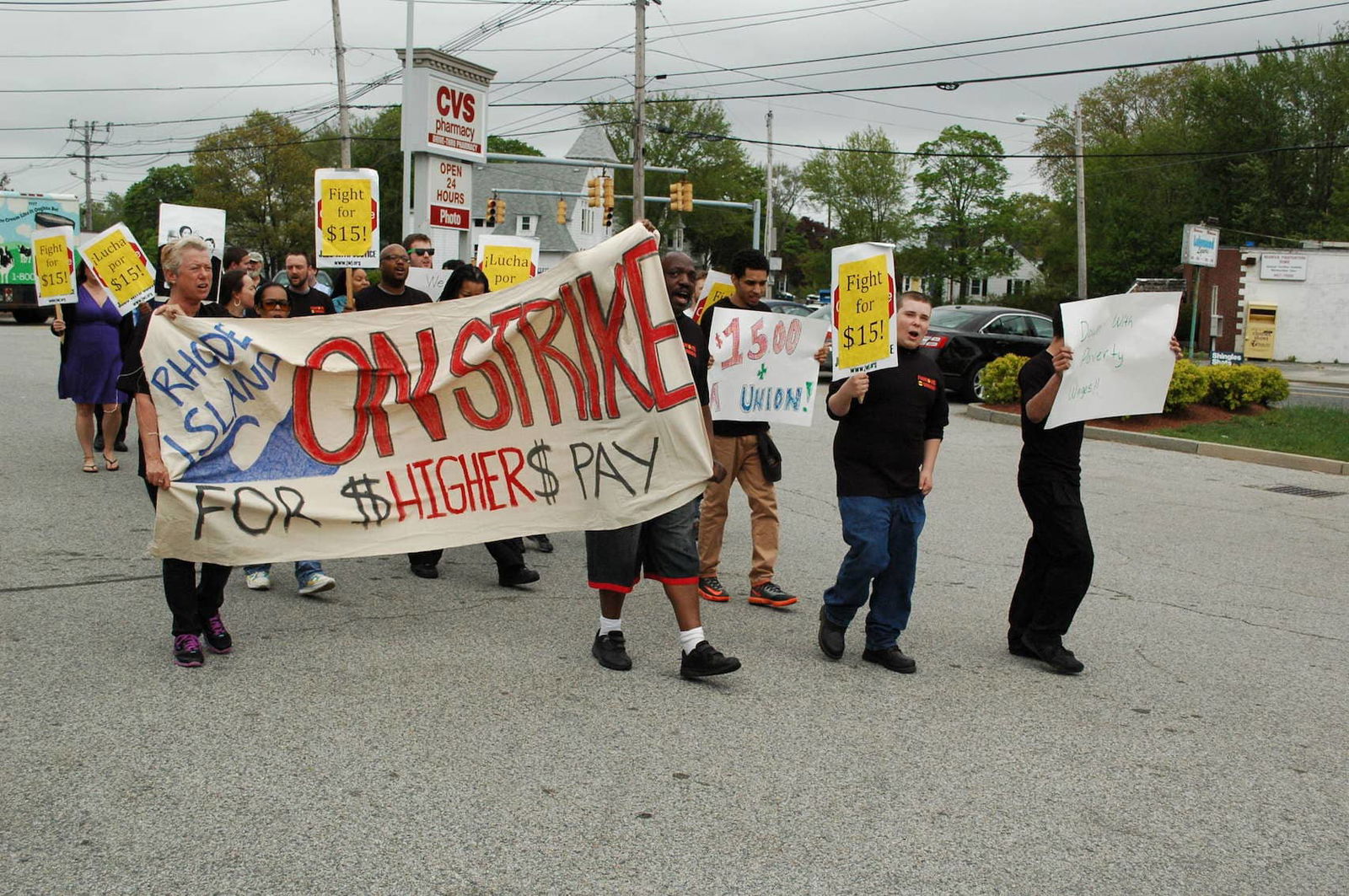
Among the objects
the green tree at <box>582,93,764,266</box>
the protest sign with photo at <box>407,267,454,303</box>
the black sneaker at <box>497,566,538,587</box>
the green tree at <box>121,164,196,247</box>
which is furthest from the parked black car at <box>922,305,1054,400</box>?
the green tree at <box>121,164,196,247</box>

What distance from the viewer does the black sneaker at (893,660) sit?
537 cm

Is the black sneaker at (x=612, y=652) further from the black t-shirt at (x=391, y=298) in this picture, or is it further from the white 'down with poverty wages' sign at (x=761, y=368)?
the black t-shirt at (x=391, y=298)

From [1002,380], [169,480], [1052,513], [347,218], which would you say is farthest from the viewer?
[1002,380]

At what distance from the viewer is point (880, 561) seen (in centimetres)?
523

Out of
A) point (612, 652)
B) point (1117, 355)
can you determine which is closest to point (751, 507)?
point (612, 652)

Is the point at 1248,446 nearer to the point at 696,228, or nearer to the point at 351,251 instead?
the point at 351,251

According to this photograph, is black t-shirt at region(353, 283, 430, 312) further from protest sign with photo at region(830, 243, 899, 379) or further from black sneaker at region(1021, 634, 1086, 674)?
black sneaker at region(1021, 634, 1086, 674)

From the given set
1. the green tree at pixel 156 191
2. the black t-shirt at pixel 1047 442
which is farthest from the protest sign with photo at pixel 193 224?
the green tree at pixel 156 191

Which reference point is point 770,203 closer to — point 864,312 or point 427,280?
point 427,280

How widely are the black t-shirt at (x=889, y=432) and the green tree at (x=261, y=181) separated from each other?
2258 inches

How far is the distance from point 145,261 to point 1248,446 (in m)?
11.5

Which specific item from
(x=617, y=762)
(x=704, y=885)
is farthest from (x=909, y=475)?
(x=704, y=885)

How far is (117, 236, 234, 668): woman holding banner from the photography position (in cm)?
508

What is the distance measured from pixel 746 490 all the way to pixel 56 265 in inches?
260
